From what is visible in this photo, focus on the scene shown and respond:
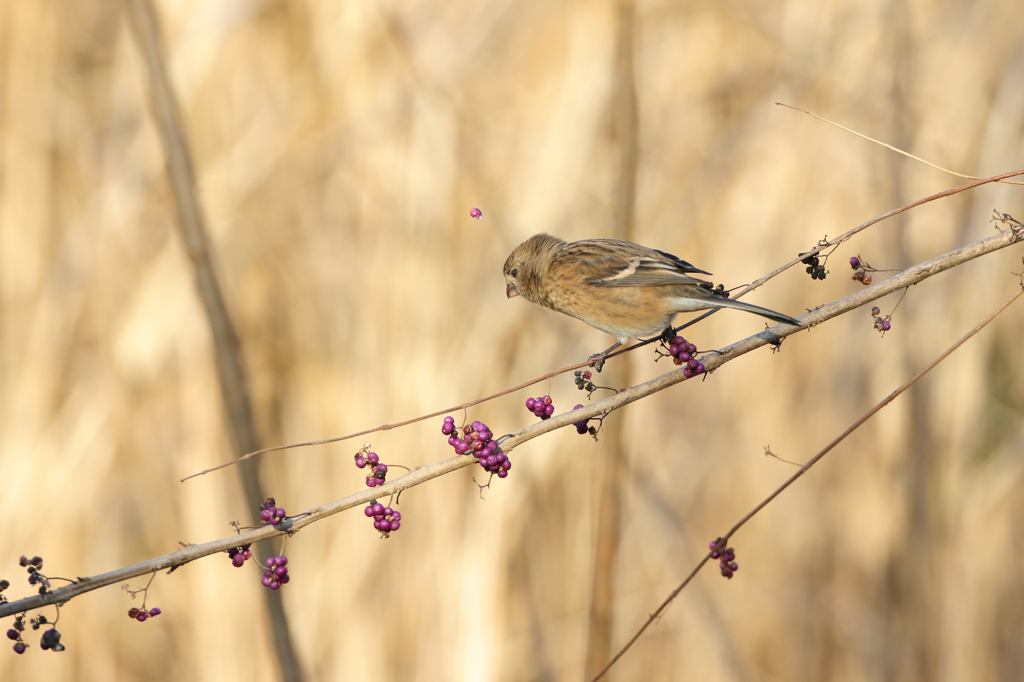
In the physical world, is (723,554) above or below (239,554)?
below

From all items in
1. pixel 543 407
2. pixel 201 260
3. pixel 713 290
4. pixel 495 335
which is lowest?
→ pixel 543 407

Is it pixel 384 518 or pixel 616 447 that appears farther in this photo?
pixel 616 447

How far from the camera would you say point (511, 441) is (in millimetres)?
1427

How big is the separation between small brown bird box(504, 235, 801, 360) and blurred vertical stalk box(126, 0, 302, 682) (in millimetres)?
955

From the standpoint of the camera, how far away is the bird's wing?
81.6 inches

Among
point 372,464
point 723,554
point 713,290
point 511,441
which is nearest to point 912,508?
point 713,290

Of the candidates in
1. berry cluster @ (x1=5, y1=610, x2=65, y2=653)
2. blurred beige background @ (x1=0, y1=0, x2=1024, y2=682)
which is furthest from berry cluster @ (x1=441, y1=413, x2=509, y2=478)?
blurred beige background @ (x1=0, y1=0, x2=1024, y2=682)

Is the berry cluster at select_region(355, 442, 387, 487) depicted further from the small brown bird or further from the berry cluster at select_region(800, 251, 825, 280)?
the berry cluster at select_region(800, 251, 825, 280)

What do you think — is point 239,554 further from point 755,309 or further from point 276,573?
point 755,309

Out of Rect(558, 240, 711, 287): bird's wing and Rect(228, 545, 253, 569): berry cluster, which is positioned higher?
Rect(558, 240, 711, 287): bird's wing

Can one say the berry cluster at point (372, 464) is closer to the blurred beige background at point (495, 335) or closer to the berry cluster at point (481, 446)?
the berry cluster at point (481, 446)

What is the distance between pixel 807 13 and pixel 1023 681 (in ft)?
9.99

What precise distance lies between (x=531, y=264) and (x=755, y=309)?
3.35 ft

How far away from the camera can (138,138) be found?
3.29m
